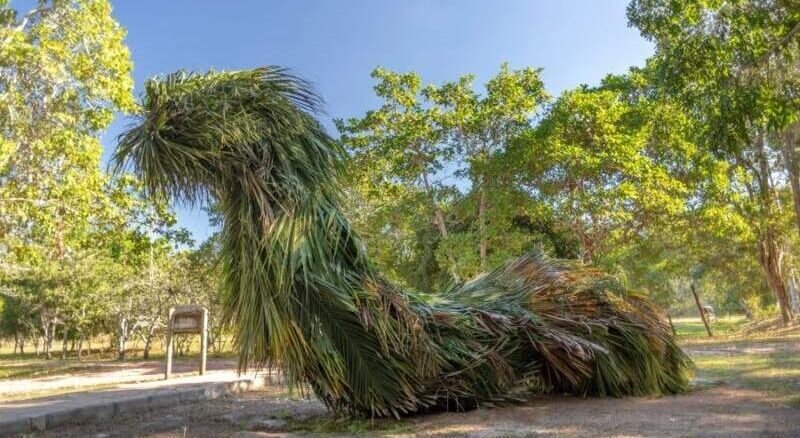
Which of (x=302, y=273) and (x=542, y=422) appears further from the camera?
(x=542, y=422)

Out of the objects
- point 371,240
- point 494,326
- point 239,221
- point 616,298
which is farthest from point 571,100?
point 239,221

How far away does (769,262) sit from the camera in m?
21.2

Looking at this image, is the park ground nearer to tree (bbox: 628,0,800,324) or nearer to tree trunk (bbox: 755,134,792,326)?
tree (bbox: 628,0,800,324)

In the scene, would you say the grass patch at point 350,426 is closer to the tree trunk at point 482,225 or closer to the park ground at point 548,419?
the park ground at point 548,419

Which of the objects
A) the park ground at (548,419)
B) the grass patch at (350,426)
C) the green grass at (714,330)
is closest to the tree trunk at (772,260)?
the green grass at (714,330)

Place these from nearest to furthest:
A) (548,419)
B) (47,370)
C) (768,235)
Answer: (548,419) < (47,370) < (768,235)

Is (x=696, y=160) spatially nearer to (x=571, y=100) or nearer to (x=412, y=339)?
(x=571, y=100)

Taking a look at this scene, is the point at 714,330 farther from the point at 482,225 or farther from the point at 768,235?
the point at 482,225

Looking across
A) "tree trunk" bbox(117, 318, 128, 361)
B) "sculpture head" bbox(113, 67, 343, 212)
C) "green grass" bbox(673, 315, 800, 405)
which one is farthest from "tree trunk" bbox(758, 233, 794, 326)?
"tree trunk" bbox(117, 318, 128, 361)

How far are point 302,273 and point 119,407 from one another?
12.7ft

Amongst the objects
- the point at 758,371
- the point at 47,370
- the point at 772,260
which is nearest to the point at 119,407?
the point at 758,371

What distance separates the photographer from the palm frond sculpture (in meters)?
5.18

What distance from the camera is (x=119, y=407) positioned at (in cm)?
744

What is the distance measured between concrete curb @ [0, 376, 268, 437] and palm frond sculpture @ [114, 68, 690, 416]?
2.65 m
